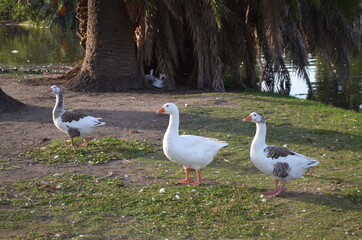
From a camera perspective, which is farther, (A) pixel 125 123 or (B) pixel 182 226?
(A) pixel 125 123

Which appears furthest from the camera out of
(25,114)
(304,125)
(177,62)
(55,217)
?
(177,62)

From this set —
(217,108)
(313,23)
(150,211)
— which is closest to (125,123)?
(217,108)

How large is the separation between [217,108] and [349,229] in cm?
774

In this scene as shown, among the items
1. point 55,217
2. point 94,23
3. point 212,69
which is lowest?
point 55,217

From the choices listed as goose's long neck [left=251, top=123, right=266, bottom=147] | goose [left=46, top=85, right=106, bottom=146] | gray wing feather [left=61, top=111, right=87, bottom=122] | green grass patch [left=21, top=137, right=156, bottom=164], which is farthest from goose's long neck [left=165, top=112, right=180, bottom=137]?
gray wing feather [left=61, top=111, right=87, bottom=122]

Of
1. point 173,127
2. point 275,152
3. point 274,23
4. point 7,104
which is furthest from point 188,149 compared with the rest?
point 274,23

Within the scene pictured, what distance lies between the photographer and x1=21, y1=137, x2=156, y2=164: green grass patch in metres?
9.63

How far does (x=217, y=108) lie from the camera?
45.6 feet

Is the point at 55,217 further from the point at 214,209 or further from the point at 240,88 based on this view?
the point at 240,88

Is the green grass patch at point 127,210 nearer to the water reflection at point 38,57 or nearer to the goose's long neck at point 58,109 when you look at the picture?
the goose's long neck at point 58,109

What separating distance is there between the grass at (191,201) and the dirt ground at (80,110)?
370 mm

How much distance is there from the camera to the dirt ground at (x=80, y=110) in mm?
9148

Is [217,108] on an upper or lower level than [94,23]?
lower

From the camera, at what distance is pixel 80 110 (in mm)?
13805
